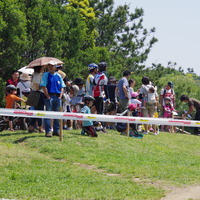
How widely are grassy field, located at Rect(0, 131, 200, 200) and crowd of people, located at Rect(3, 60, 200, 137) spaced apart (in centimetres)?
72

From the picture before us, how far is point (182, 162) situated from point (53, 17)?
2688 cm

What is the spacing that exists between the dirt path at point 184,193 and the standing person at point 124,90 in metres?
7.20

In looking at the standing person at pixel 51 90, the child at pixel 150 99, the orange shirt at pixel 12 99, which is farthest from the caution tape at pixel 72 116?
the child at pixel 150 99

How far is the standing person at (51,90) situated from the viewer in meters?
12.9

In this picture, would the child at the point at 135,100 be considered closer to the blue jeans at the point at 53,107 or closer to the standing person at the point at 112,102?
the standing person at the point at 112,102

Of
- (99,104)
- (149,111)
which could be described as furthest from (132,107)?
(149,111)

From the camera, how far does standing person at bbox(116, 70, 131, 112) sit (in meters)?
15.9

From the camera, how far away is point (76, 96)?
631 inches

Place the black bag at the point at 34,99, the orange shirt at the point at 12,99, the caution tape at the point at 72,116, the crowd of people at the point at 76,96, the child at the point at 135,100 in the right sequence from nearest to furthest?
the caution tape at the point at 72,116
the crowd of people at the point at 76,96
the black bag at the point at 34,99
the orange shirt at the point at 12,99
the child at the point at 135,100

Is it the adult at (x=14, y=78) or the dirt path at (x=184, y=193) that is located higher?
the adult at (x=14, y=78)

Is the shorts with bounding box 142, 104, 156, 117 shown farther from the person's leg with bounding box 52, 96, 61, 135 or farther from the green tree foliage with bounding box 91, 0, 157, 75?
the green tree foliage with bounding box 91, 0, 157, 75

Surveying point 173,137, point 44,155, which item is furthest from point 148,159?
point 173,137

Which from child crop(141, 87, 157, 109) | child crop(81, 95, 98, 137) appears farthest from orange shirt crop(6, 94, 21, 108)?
child crop(141, 87, 157, 109)

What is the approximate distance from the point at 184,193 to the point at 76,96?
8.13m
